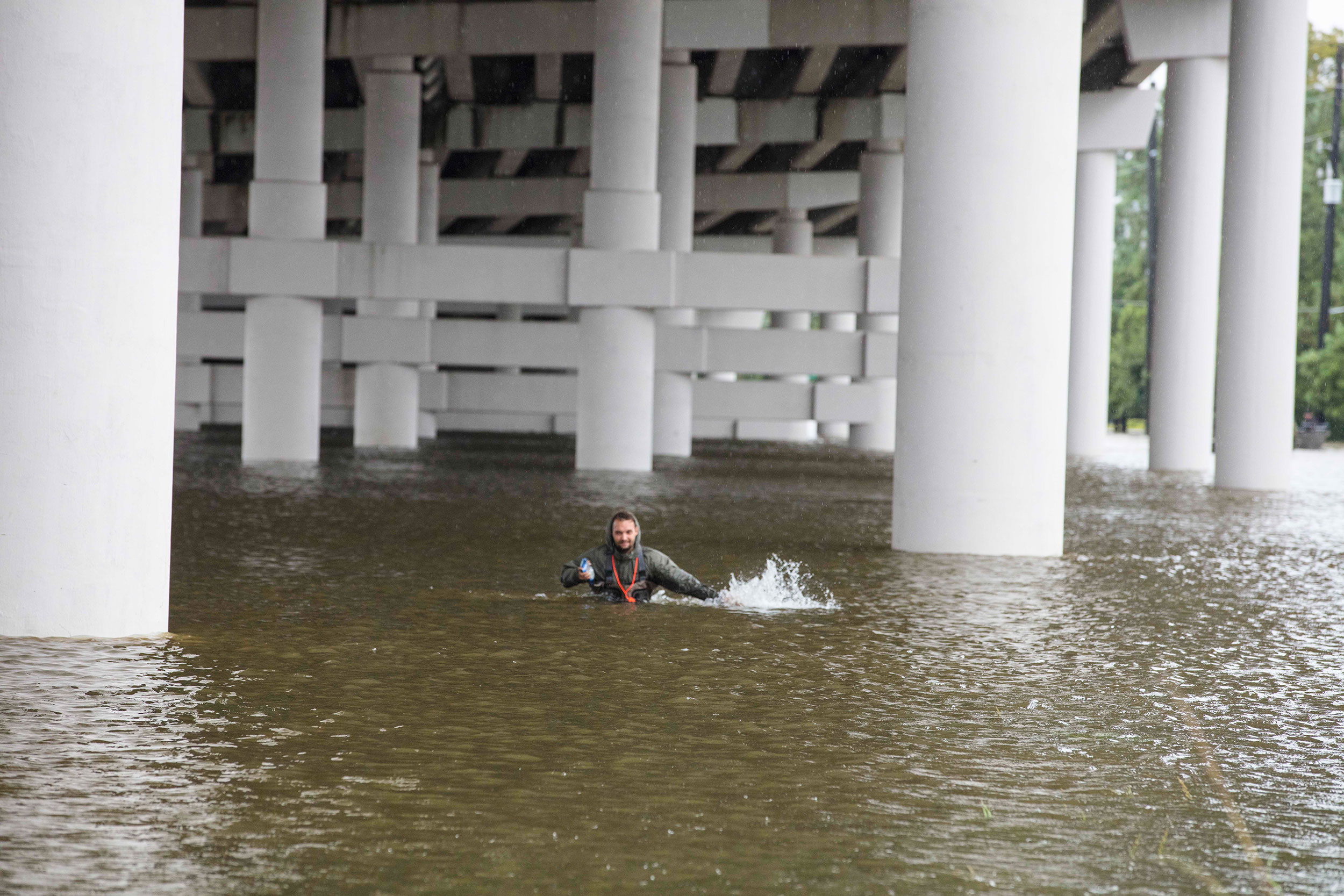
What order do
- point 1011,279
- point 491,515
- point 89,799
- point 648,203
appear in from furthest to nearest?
1. point 648,203
2. point 491,515
3. point 1011,279
4. point 89,799

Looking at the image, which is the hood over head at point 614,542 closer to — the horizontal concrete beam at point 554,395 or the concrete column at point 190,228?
the horizontal concrete beam at point 554,395

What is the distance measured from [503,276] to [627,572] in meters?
18.6

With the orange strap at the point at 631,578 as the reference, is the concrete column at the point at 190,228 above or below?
above

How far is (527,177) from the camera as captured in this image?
49.1 m

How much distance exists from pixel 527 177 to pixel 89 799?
44484mm

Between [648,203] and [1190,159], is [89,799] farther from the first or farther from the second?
[1190,159]

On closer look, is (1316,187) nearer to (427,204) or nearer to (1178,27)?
(427,204)

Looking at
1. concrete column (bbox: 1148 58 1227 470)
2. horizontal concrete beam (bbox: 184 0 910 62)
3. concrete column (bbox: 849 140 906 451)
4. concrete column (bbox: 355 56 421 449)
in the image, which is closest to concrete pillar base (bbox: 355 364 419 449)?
concrete column (bbox: 355 56 421 449)

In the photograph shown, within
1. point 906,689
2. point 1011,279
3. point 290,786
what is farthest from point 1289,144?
point 290,786

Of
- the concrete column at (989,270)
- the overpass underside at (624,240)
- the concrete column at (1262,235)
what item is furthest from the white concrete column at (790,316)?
the concrete column at (989,270)

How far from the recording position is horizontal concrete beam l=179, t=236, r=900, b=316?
28625 millimetres

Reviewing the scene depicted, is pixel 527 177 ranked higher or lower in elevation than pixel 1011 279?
higher

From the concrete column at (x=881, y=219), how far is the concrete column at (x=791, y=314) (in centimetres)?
303

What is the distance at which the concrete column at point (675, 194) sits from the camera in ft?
113
